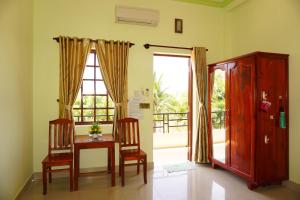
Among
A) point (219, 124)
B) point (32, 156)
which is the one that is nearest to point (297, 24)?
point (219, 124)

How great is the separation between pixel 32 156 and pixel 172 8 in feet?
11.9

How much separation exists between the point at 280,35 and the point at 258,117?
55.3 inches

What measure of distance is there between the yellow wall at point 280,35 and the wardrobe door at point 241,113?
67cm

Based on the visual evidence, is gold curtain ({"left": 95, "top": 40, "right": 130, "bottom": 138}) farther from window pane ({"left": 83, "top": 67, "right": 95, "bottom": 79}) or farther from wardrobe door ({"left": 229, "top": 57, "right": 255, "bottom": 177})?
wardrobe door ({"left": 229, "top": 57, "right": 255, "bottom": 177})

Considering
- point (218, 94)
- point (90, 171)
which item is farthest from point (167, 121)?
point (90, 171)

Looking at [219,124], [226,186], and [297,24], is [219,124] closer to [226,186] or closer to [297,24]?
[226,186]

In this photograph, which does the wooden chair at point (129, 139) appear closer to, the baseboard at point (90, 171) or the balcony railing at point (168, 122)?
the baseboard at point (90, 171)

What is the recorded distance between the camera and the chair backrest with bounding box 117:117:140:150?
3512 millimetres

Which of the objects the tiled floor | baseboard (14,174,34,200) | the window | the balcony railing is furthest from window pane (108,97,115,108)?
the balcony railing

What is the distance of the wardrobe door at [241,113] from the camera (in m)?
3.07

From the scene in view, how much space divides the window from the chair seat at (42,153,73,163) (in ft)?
2.26

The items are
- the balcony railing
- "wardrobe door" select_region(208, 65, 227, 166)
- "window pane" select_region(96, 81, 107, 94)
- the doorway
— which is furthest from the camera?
the balcony railing

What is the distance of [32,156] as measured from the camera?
3412 mm

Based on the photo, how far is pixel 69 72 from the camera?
3447mm
